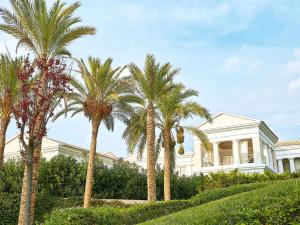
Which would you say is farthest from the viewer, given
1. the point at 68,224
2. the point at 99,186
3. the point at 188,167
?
the point at 188,167

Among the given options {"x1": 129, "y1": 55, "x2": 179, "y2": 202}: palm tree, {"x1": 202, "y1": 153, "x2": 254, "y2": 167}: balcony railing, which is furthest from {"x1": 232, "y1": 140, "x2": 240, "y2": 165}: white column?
{"x1": 129, "y1": 55, "x2": 179, "y2": 202}: palm tree

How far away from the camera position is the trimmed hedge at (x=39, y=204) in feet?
71.7

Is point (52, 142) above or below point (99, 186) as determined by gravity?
above

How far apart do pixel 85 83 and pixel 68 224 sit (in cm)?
1186

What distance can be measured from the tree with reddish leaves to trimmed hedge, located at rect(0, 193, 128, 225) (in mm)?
11159

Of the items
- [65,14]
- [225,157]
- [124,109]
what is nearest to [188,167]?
[225,157]

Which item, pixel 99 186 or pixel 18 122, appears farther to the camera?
pixel 99 186

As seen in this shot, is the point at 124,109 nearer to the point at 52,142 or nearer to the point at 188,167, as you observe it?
the point at 52,142

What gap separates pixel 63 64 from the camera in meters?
11.9

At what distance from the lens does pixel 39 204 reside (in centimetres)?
2317

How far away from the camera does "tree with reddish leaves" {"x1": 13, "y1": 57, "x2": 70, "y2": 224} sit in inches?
427

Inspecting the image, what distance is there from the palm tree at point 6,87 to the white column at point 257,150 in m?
25.5

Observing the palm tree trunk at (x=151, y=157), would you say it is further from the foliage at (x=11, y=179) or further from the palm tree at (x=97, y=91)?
the foliage at (x=11, y=179)

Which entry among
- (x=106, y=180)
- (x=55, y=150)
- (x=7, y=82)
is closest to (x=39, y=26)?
(x=7, y=82)
